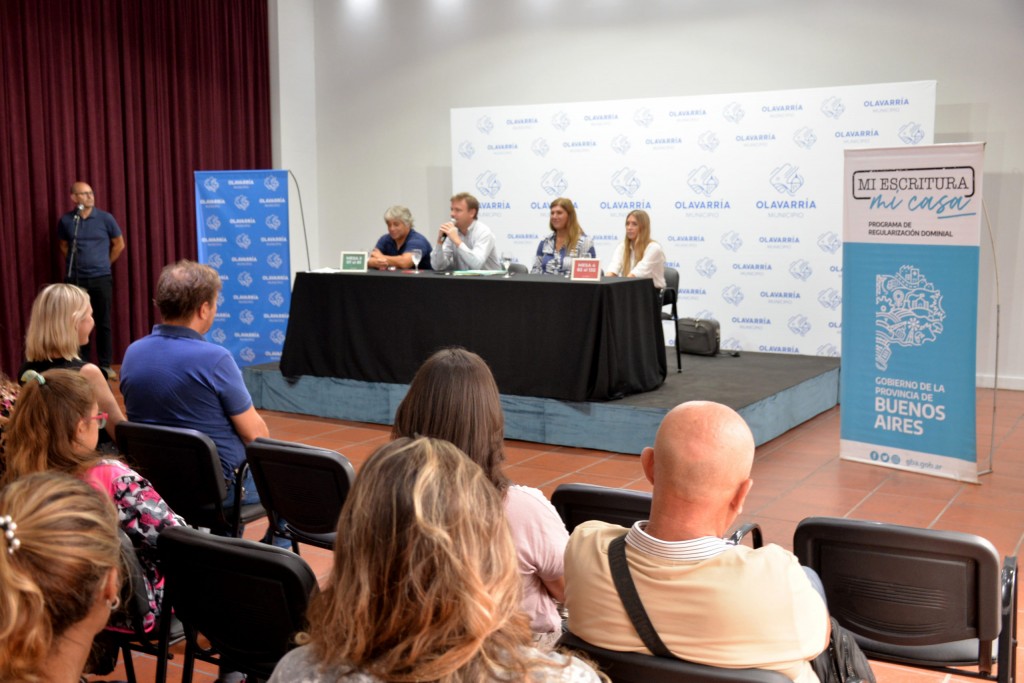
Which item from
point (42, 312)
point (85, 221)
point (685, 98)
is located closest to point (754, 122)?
point (685, 98)

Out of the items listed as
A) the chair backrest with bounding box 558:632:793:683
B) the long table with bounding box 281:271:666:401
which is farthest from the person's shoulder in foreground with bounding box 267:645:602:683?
the long table with bounding box 281:271:666:401

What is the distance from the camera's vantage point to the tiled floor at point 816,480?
421cm

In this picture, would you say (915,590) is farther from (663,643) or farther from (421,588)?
(421,588)

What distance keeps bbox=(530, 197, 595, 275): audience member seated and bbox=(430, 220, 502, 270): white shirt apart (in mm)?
413

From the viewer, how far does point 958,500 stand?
4.50m

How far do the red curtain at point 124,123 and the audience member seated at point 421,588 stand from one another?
25.4ft

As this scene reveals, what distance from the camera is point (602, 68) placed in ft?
30.1

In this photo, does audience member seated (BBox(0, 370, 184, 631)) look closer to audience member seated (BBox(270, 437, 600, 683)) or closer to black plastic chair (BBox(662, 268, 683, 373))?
audience member seated (BBox(270, 437, 600, 683))

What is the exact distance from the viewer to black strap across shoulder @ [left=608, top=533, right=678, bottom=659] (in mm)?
1453

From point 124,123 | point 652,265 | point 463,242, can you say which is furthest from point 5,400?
point 124,123

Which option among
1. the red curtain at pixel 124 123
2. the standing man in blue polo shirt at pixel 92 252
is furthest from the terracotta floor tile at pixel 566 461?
the red curtain at pixel 124 123

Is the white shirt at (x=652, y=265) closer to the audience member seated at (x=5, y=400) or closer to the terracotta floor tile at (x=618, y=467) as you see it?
the terracotta floor tile at (x=618, y=467)

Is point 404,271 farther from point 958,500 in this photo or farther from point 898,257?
point 958,500

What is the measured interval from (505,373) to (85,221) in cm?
423
